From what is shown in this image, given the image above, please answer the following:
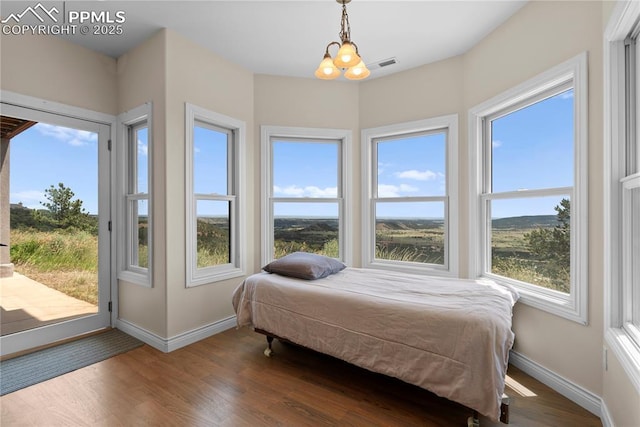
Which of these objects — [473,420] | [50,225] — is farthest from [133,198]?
[473,420]

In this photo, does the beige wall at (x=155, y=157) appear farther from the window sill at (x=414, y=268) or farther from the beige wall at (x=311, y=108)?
the window sill at (x=414, y=268)

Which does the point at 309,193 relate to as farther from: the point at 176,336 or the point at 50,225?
the point at 50,225

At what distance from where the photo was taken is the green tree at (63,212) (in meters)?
2.77

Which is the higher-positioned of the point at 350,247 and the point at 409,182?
the point at 409,182

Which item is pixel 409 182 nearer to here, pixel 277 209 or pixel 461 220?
pixel 461 220

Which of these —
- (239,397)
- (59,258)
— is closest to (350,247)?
(239,397)

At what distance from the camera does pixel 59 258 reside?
282 cm

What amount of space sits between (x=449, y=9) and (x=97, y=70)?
133 inches

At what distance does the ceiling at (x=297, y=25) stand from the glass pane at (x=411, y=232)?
5.29ft

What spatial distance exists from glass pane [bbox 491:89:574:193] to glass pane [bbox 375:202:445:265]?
715 millimetres

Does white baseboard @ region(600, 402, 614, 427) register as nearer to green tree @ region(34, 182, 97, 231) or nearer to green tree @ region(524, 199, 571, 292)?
green tree @ region(524, 199, 571, 292)

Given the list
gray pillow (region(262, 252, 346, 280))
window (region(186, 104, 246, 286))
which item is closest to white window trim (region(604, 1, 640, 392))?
gray pillow (region(262, 252, 346, 280))

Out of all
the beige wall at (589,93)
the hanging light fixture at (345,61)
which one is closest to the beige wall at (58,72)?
the hanging light fixture at (345,61)

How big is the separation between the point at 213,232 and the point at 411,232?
2.25 m
